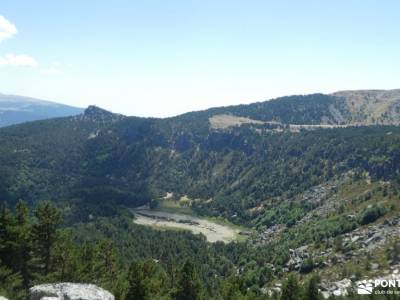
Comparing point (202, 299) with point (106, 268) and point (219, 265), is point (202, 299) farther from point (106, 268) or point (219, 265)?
point (219, 265)

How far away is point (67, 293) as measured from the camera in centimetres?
5325

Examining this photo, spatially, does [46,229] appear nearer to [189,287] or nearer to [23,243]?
[23,243]

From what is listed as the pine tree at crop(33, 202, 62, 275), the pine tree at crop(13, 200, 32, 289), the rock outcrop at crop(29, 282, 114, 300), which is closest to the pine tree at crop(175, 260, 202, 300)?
the pine tree at crop(33, 202, 62, 275)

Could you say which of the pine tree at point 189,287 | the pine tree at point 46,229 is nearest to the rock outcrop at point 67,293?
the pine tree at point 46,229

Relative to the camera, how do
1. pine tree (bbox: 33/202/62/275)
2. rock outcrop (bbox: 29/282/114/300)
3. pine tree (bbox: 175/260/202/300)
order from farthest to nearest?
pine tree (bbox: 175/260/202/300), pine tree (bbox: 33/202/62/275), rock outcrop (bbox: 29/282/114/300)

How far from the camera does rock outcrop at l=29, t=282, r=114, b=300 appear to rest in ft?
174

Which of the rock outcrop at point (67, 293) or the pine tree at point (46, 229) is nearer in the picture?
the rock outcrop at point (67, 293)

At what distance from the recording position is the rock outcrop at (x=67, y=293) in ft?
174

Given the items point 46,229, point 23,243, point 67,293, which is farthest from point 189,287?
point 67,293

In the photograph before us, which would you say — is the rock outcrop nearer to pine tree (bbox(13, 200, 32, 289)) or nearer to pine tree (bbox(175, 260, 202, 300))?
pine tree (bbox(13, 200, 32, 289))

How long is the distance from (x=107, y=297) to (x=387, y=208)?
522 feet

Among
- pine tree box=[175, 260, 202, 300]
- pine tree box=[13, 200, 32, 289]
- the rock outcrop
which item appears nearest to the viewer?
the rock outcrop

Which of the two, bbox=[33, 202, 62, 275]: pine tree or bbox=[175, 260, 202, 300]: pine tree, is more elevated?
bbox=[33, 202, 62, 275]: pine tree

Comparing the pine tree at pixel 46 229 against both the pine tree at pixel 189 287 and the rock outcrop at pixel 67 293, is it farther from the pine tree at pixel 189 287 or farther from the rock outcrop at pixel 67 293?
the pine tree at pixel 189 287
